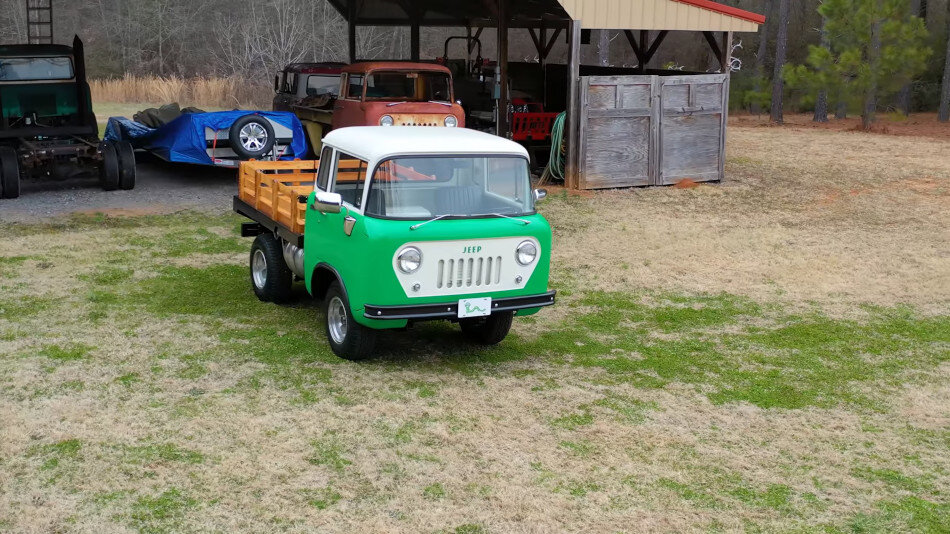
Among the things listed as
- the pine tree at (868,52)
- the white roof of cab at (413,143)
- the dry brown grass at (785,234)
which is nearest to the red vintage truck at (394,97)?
the dry brown grass at (785,234)

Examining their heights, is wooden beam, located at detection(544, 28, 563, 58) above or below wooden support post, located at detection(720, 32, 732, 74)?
above

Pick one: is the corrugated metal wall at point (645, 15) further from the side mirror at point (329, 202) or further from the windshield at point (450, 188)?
the side mirror at point (329, 202)

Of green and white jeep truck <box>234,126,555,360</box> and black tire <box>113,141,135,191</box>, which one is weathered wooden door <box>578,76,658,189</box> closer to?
black tire <box>113,141,135,191</box>

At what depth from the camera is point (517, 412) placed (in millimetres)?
6578

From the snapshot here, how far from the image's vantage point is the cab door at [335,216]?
7211 millimetres

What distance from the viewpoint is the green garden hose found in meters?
16.5

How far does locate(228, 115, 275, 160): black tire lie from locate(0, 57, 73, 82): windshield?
9.18 ft

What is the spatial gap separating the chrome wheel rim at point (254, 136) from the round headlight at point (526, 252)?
915 cm

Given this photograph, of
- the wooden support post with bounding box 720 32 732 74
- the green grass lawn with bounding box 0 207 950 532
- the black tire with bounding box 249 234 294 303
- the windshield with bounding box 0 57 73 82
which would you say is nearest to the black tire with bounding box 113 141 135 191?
the windshield with bounding box 0 57 73 82

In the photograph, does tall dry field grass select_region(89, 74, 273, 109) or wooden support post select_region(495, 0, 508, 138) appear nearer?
wooden support post select_region(495, 0, 508, 138)

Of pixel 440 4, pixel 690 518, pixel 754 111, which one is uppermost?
pixel 440 4

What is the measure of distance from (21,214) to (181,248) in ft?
10.7

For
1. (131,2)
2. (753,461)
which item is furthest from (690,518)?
(131,2)

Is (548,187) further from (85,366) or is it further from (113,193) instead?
(85,366)
